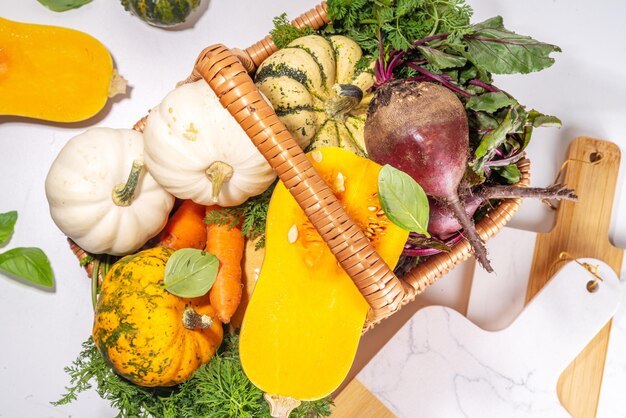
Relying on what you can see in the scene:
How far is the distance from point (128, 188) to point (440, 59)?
1.99 feet

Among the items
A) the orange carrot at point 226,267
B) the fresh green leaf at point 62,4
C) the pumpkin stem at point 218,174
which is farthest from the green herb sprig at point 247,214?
the fresh green leaf at point 62,4

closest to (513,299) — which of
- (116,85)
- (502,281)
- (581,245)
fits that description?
(502,281)

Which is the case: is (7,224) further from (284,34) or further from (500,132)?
(500,132)

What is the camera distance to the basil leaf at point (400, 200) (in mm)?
842

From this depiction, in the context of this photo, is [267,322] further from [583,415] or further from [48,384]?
[583,415]

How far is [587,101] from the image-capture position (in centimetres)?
147

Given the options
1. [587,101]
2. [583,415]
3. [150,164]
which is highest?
[150,164]

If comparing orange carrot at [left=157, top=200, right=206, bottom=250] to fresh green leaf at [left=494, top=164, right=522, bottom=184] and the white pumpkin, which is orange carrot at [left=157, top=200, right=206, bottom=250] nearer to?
the white pumpkin

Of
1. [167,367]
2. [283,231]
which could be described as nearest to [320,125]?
[283,231]

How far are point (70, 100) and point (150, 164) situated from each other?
1.15ft

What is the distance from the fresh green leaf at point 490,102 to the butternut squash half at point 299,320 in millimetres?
389

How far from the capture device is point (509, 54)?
106 centimetres

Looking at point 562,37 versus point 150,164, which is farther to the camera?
point 562,37

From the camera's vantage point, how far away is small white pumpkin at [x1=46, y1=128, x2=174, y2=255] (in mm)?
1014
